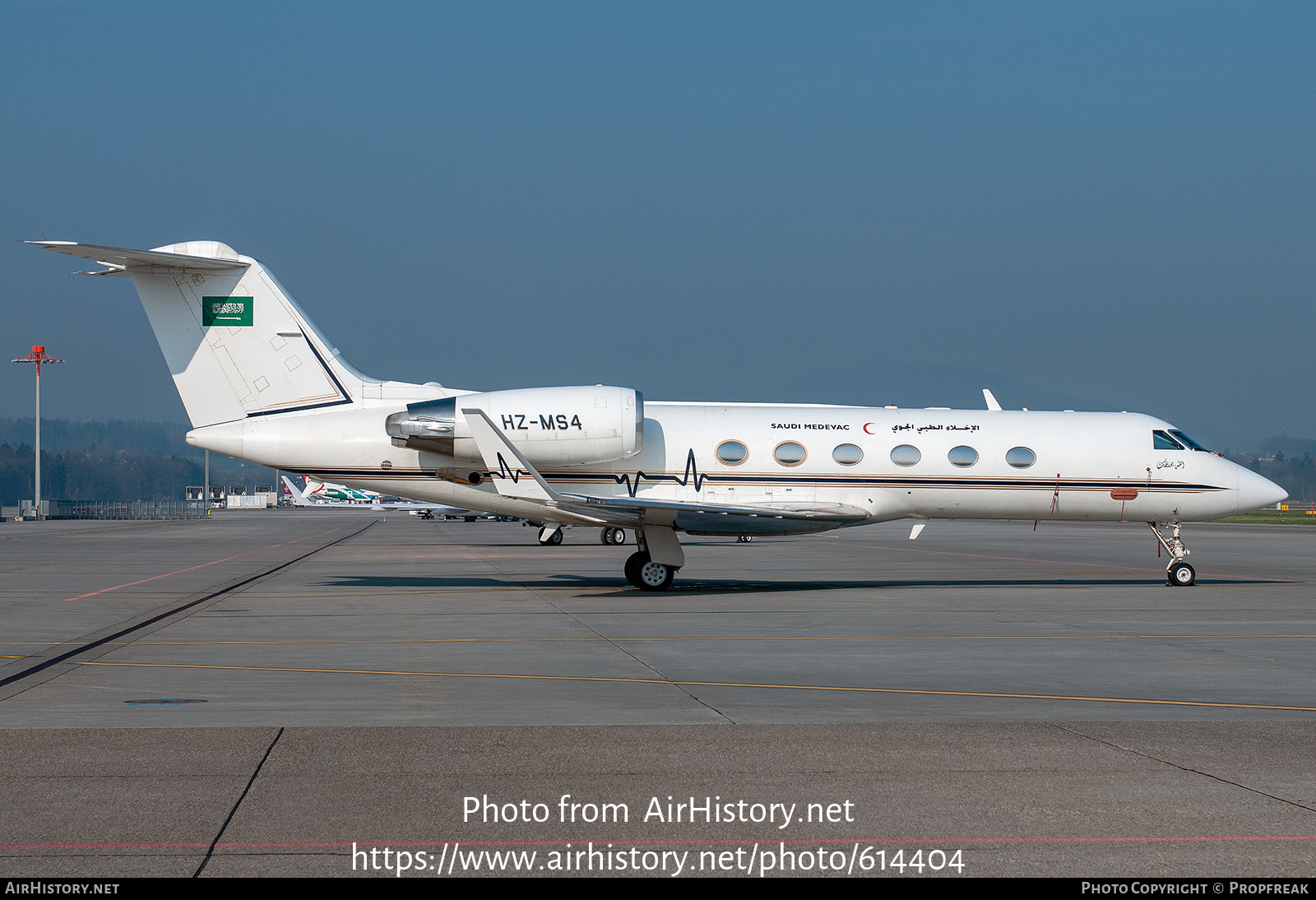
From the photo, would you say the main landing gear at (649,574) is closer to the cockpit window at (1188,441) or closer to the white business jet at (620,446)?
the white business jet at (620,446)

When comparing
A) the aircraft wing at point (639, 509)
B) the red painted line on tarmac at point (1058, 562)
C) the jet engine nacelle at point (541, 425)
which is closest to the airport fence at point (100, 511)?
the red painted line on tarmac at point (1058, 562)

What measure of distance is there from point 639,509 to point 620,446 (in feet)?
4.63

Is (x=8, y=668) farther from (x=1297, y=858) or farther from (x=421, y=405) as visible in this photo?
(x=1297, y=858)

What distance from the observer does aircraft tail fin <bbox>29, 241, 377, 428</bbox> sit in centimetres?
2144

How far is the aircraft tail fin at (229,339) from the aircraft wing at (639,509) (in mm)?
3788

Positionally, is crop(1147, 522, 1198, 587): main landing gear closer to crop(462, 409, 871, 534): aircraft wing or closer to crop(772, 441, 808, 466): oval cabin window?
crop(462, 409, 871, 534): aircraft wing

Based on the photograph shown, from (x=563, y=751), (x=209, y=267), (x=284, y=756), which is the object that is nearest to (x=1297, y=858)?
(x=563, y=751)

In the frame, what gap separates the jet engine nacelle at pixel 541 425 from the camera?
2078cm

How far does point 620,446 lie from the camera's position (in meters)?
21.1

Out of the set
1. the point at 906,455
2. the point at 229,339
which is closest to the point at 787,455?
the point at 906,455

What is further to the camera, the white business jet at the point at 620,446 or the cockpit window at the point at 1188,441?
the cockpit window at the point at 1188,441

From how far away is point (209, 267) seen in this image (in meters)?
21.4

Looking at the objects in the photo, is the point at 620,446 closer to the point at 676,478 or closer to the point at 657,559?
the point at 676,478

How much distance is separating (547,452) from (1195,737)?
1401cm
